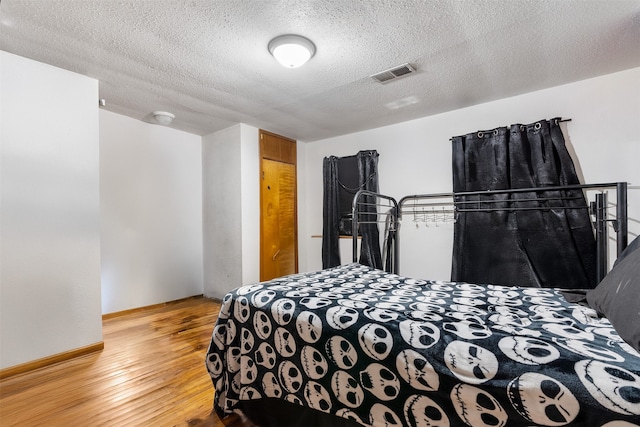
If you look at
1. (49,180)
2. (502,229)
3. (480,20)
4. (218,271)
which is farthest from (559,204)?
(49,180)

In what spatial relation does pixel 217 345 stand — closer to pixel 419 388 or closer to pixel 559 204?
pixel 419 388

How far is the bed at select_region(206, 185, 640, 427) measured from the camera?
32.6 inches

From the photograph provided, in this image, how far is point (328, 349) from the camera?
1.24m

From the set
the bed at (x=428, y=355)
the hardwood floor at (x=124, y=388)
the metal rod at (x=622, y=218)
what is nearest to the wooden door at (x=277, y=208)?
the hardwood floor at (x=124, y=388)

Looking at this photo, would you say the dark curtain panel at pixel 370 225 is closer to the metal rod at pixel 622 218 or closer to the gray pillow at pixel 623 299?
the metal rod at pixel 622 218

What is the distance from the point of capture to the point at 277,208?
3973 millimetres

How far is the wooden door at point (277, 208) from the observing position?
12.4ft

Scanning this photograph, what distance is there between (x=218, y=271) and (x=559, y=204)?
148 inches

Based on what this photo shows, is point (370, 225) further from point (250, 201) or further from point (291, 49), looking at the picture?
point (291, 49)

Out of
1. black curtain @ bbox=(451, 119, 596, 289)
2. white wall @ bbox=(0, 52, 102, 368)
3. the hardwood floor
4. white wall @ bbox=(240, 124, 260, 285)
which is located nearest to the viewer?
the hardwood floor

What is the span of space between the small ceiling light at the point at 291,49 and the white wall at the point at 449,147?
189cm

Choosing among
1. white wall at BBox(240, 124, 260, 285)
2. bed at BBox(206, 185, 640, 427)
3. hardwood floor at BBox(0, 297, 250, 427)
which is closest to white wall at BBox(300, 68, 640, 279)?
white wall at BBox(240, 124, 260, 285)

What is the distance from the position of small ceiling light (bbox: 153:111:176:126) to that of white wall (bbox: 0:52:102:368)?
728 mm

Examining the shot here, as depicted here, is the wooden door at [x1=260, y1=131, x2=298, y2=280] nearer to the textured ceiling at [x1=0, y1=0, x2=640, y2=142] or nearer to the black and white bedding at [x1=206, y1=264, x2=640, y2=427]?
the textured ceiling at [x1=0, y1=0, x2=640, y2=142]
